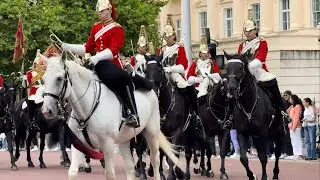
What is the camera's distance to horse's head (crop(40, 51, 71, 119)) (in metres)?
12.6

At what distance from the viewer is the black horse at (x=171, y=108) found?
58.2ft

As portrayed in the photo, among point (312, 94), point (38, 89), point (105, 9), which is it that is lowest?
point (312, 94)

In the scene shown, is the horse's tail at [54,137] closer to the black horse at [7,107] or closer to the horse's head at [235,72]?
the black horse at [7,107]

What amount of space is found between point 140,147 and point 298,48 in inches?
1235

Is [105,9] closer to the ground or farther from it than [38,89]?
farther from it

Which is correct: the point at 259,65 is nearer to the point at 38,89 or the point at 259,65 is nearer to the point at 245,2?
the point at 38,89

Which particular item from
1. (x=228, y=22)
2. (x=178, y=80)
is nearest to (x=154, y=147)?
(x=178, y=80)

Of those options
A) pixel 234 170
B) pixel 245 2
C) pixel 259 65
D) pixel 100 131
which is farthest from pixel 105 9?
pixel 245 2

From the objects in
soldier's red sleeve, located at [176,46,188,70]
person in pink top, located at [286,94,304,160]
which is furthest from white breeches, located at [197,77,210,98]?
person in pink top, located at [286,94,304,160]

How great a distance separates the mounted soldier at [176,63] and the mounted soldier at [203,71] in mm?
1188

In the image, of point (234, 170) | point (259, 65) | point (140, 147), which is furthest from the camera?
point (234, 170)

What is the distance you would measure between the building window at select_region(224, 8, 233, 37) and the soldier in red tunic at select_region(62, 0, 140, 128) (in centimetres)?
4520

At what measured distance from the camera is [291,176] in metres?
20.8

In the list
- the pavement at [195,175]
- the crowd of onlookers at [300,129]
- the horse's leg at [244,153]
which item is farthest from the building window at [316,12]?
the horse's leg at [244,153]
